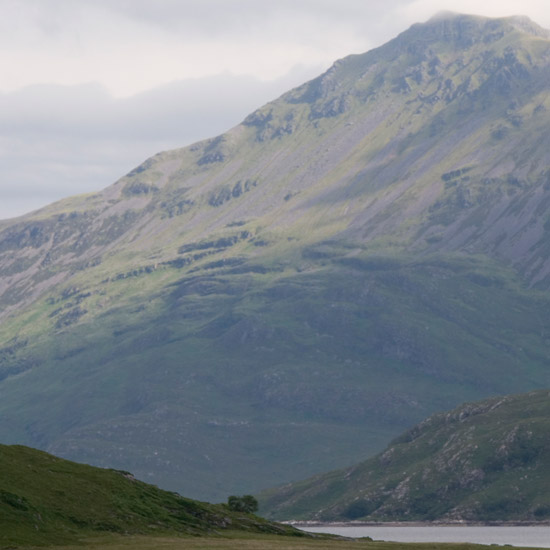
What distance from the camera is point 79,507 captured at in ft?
479

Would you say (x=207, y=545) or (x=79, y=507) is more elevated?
(x=79, y=507)

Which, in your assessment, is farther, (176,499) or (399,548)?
(176,499)

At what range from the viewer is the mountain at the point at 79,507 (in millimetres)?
133625

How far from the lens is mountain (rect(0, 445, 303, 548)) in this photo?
133625 millimetres

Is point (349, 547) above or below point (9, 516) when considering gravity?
below

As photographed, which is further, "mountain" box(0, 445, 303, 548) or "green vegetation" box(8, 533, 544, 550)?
"mountain" box(0, 445, 303, 548)

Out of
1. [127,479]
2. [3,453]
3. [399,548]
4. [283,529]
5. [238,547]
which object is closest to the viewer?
[238,547]

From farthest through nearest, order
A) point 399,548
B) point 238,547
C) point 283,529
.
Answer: point 283,529, point 399,548, point 238,547

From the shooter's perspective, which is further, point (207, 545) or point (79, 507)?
point (79, 507)

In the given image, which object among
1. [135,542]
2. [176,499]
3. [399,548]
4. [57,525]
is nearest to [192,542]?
[135,542]

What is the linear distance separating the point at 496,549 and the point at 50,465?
202 ft

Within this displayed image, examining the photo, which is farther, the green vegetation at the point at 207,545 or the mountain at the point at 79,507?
the mountain at the point at 79,507

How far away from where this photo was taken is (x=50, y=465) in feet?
516

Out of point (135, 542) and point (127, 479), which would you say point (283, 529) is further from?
point (135, 542)
